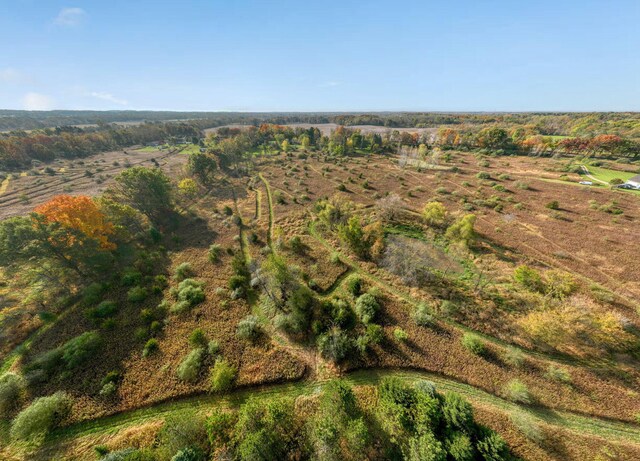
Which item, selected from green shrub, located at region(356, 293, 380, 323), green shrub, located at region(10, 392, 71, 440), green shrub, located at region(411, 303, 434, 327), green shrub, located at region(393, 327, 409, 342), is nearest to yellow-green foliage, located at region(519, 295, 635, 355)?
green shrub, located at region(411, 303, 434, 327)

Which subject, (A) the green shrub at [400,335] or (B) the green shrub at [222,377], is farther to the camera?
(A) the green shrub at [400,335]

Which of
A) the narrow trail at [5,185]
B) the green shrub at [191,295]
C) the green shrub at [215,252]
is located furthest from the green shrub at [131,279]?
the narrow trail at [5,185]

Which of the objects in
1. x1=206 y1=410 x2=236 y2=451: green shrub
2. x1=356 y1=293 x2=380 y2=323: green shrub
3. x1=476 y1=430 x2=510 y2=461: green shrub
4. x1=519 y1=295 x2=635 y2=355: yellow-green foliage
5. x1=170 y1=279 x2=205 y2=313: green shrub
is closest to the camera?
x1=476 y1=430 x2=510 y2=461: green shrub

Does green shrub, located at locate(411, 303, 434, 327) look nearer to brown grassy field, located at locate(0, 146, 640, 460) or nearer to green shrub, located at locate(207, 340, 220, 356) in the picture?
brown grassy field, located at locate(0, 146, 640, 460)

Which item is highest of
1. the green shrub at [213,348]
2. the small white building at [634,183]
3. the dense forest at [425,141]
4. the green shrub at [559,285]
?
the dense forest at [425,141]

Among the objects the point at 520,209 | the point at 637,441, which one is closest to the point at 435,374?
the point at 637,441

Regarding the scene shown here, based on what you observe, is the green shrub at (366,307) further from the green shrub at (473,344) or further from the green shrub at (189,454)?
the green shrub at (189,454)

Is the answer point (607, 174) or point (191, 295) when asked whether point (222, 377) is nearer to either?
point (191, 295)
